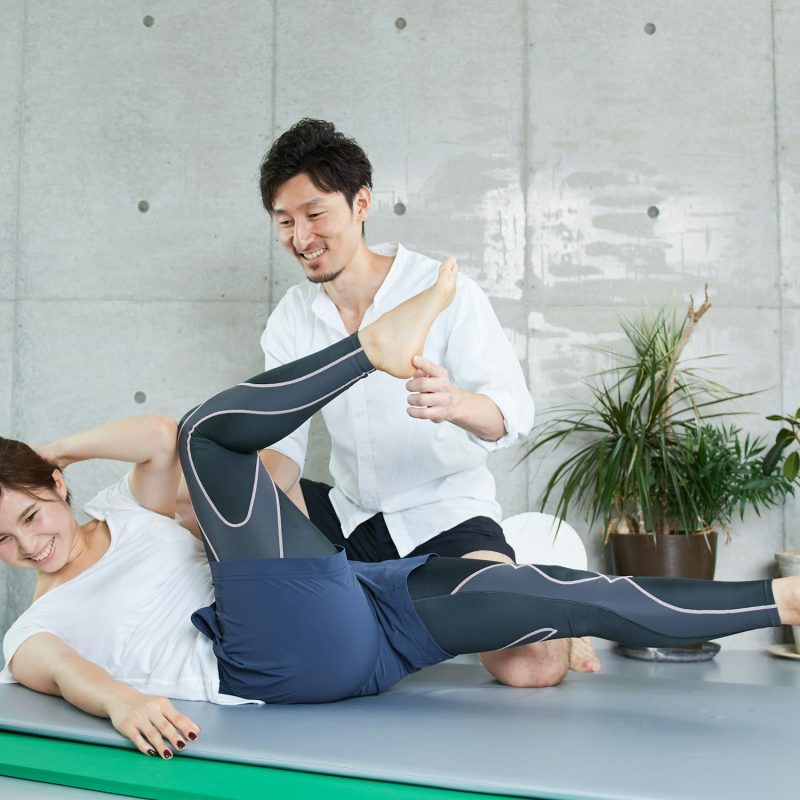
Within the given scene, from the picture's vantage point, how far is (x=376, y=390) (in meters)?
2.59

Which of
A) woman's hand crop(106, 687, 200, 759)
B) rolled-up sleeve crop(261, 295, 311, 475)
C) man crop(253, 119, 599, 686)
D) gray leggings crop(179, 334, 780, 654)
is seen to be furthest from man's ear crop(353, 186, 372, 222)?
woman's hand crop(106, 687, 200, 759)

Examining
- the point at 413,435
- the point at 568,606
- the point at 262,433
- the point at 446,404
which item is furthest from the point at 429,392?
the point at 413,435

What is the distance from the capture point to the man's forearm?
2025mm

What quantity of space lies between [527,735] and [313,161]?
1.64 m

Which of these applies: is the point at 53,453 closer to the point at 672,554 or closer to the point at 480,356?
the point at 480,356

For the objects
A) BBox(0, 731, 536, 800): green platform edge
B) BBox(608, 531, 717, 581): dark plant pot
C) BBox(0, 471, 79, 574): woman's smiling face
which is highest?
BBox(0, 471, 79, 574): woman's smiling face

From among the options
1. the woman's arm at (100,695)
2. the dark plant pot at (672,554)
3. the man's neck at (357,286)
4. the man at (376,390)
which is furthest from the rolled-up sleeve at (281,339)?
the dark plant pot at (672,554)

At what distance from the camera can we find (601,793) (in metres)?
1.34

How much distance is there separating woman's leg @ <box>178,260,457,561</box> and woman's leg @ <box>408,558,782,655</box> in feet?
0.95

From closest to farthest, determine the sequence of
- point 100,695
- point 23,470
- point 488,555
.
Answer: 1. point 100,695
2. point 23,470
3. point 488,555

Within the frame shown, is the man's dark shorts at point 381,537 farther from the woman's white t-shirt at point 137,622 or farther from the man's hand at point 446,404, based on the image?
the woman's white t-shirt at point 137,622

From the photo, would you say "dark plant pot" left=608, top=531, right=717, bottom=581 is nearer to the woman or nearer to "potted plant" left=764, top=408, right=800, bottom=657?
"potted plant" left=764, top=408, right=800, bottom=657

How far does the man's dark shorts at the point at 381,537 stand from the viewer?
2389 millimetres

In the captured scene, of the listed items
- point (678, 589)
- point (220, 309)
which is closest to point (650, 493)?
point (678, 589)
